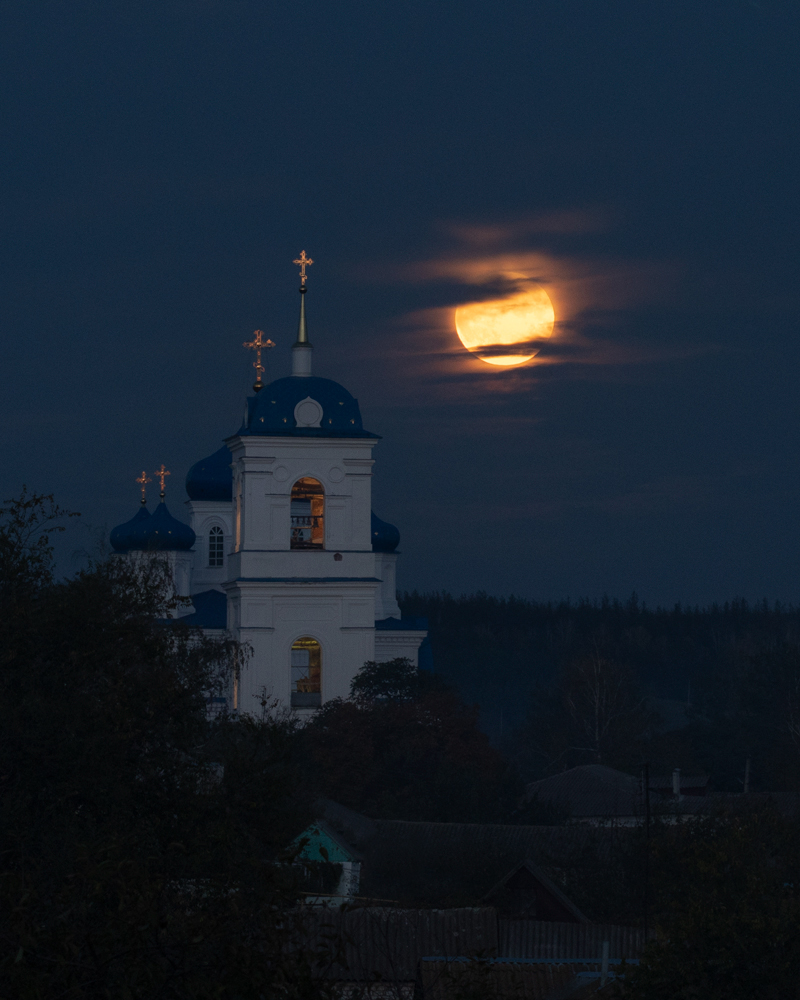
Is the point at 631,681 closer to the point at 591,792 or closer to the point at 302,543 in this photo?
the point at 591,792

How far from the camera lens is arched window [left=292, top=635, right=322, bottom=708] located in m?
43.7

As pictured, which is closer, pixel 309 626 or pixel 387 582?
pixel 309 626

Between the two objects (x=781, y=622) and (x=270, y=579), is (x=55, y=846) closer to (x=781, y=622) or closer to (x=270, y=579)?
(x=270, y=579)

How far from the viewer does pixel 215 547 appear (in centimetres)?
5488

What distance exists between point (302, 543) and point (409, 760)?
788cm

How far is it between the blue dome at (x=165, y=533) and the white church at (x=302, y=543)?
817 centimetres

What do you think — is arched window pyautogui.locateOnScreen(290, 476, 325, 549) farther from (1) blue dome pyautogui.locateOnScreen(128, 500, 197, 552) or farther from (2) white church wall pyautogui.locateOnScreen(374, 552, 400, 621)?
(2) white church wall pyautogui.locateOnScreen(374, 552, 400, 621)

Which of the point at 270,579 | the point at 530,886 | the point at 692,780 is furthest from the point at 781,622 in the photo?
the point at 530,886

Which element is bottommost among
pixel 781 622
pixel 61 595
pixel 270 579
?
pixel 61 595

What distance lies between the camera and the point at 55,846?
12.7 m

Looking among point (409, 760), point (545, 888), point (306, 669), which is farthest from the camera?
point (306, 669)

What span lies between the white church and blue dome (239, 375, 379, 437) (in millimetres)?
27

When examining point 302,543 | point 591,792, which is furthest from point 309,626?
point 591,792

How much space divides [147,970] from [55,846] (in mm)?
6854
